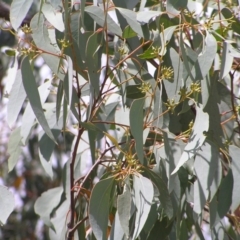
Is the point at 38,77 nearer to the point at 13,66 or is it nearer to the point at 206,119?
the point at 13,66

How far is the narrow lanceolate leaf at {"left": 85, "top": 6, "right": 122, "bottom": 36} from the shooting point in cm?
147

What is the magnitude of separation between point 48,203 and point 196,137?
66 cm

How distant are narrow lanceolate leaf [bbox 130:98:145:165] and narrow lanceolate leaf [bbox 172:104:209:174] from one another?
92mm

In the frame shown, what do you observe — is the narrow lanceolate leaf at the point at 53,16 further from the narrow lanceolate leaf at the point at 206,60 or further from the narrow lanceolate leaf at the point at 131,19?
the narrow lanceolate leaf at the point at 206,60

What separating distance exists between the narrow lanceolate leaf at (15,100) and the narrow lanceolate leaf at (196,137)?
403 mm

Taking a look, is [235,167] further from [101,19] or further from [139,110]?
[101,19]

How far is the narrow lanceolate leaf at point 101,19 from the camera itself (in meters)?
1.47

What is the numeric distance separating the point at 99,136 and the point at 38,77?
6.06 ft

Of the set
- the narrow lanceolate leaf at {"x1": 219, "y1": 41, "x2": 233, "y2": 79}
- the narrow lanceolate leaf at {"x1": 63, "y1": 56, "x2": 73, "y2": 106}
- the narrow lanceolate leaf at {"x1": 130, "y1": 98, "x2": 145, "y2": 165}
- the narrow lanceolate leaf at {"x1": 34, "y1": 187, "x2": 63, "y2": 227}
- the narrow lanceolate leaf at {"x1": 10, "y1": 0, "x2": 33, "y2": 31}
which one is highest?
the narrow lanceolate leaf at {"x1": 10, "y1": 0, "x2": 33, "y2": 31}

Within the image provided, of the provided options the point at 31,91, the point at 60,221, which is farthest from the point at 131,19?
the point at 60,221

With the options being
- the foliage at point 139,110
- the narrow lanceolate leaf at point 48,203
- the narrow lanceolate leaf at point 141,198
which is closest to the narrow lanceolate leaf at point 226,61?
the foliage at point 139,110

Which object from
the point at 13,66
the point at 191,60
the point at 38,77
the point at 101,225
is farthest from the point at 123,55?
the point at 38,77

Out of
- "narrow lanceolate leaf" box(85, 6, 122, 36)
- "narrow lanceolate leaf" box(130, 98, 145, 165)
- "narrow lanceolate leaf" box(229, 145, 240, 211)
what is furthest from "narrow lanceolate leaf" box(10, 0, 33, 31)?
"narrow lanceolate leaf" box(229, 145, 240, 211)

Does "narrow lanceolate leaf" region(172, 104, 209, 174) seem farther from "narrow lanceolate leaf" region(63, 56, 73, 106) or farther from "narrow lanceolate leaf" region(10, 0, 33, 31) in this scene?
"narrow lanceolate leaf" region(10, 0, 33, 31)
